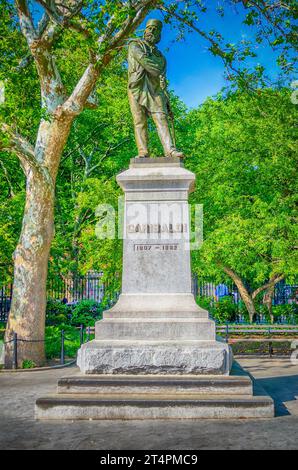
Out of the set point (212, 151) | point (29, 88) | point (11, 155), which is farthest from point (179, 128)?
point (29, 88)

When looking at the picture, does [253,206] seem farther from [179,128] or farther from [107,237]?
[179,128]

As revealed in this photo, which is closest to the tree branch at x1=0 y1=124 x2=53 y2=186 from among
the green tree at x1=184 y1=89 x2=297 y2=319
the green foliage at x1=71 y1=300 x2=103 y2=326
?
the green tree at x1=184 y1=89 x2=297 y2=319

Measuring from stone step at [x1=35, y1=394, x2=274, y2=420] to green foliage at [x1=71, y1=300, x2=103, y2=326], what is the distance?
63.4 ft

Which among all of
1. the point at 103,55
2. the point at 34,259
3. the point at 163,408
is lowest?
the point at 163,408

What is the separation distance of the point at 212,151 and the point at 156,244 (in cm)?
1553

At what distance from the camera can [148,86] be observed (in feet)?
30.1

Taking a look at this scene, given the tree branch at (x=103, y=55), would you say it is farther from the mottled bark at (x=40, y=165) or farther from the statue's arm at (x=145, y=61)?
the statue's arm at (x=145, y=61)

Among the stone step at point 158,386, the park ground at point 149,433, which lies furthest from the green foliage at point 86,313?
the stone step at point 158,386

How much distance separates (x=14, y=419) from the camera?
6816 millimetres

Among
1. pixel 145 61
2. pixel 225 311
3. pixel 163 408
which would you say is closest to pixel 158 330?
pixel 163 408

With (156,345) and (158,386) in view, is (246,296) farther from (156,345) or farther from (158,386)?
(158,386)

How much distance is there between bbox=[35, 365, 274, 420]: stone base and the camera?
6.51 meters

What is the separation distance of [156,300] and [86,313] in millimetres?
19385

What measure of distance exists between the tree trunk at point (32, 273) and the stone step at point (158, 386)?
6.91 meters
